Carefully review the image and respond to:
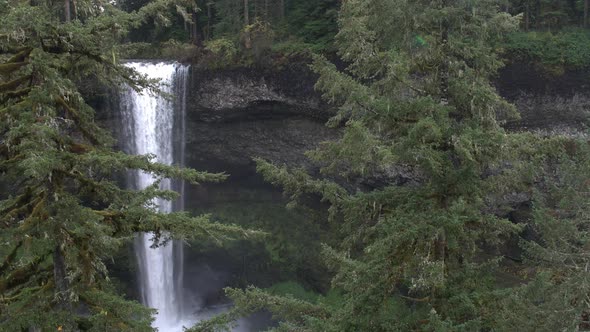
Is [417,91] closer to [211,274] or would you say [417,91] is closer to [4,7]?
[4,7]

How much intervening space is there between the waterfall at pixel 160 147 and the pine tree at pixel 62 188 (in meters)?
13.3

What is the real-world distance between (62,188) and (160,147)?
15.7m

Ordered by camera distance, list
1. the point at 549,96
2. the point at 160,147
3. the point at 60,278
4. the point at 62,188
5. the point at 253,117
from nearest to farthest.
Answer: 1. the point at 62,188
2. the point at 60,278
3. the point at 549,96
4. the point at 160,147
5. the point at 253,117

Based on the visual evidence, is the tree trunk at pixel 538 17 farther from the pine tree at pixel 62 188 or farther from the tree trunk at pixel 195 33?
the pine tree at pixel 62 188

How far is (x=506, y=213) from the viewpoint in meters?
18.5

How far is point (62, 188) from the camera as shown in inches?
217

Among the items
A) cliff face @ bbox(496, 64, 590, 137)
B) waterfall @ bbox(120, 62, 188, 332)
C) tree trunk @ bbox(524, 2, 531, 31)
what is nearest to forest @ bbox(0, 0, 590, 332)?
cliff face @ bbox(496, 64, 590, 137)

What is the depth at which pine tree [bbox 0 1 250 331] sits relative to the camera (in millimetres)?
5207

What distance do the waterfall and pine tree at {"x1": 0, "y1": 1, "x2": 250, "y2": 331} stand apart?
13.3 metres

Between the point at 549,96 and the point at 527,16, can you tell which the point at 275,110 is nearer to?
the point at 549,96

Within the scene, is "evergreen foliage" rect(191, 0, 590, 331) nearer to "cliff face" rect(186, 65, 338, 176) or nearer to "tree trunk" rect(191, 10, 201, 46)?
"cliff face" rect(186, 65, 338, 176)

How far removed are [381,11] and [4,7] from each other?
495 cm

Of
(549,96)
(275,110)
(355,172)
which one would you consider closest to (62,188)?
(355,172)

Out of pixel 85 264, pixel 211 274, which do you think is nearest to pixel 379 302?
pixel 85 264
